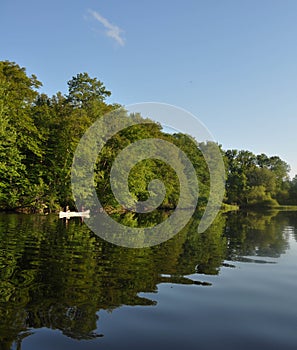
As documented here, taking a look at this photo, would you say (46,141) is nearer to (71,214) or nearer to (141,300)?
(71,214)

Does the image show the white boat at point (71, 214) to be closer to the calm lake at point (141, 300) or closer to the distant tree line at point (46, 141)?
the distant tree line at point (46, 141)

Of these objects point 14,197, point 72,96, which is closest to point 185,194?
point 72,96

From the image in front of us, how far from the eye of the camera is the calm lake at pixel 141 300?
22.0ft

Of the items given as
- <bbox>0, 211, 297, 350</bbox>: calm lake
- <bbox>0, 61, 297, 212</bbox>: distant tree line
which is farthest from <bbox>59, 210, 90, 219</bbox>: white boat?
<bbox>0, 211, 297, 350</bbox>: calm lake

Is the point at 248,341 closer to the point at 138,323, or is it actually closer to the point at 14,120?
the point at 138,323

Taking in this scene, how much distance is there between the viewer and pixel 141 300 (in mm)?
9078

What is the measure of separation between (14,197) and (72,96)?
2388cm

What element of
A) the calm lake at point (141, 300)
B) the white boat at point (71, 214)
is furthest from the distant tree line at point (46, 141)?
the calm lake at point (141, 300)

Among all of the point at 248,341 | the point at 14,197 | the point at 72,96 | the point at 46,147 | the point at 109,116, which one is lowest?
the point at 248,341

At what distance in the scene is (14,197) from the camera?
37812 millimetres

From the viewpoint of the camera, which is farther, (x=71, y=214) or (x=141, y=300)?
(x=71, y=214)

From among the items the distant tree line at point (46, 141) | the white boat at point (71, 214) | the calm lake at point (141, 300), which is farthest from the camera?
the distant tree line at point (46, 141)

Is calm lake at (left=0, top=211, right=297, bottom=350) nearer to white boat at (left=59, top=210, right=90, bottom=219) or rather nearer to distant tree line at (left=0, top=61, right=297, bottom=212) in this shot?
white boat at (left=59, top=210, right=90, bottom=219)

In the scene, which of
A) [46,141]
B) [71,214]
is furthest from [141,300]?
[46,141]
